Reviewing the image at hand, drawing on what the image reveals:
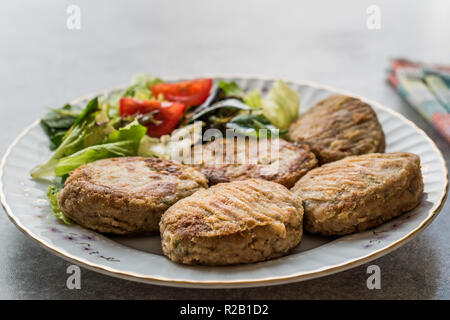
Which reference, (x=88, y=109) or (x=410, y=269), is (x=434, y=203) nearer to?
(x=410, y=269)

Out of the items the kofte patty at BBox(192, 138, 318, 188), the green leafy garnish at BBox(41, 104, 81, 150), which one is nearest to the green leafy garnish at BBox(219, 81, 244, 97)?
the kofte patty at BBox(192, 138, 318, 188)

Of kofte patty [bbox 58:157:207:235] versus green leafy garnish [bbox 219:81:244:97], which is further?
green leafy garnish [bbox 219:81:244:97]

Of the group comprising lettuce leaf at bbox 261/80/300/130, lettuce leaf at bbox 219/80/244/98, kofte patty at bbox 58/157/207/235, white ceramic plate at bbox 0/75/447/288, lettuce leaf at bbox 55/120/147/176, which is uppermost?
lettuce leaf at bbox 219/80/244/98

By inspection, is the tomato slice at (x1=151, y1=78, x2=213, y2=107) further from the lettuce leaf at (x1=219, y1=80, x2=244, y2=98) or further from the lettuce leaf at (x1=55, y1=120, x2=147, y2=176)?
the lettuce leaf at (x1=55, y1=120, x2=147, y2=176)

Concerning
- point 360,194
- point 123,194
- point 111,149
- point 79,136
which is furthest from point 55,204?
point 360,194

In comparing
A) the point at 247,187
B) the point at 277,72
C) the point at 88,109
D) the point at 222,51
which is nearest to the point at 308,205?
the point at 247,187

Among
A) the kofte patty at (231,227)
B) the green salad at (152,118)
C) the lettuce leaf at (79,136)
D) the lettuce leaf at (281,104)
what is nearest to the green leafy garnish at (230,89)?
the green salad at (152,118)

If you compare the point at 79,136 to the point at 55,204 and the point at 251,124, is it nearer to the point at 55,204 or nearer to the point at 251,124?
the point at 55,204
